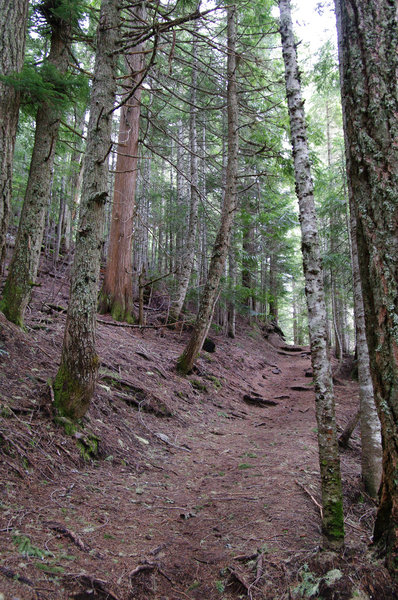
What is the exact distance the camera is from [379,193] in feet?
6.99

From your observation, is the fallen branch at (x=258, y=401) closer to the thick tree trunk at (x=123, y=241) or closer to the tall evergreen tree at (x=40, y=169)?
the thick tree trunk at (x=123, y=241)

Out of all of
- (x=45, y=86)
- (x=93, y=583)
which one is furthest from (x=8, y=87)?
(x=93, y=583)

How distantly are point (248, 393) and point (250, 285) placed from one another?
901 centimetres

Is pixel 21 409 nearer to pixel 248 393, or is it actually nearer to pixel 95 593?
pixel 95 593

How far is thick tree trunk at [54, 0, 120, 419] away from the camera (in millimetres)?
4391

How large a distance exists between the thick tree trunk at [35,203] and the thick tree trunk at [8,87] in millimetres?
527

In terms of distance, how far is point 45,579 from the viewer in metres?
2.10

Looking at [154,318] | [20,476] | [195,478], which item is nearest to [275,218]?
[154,318]

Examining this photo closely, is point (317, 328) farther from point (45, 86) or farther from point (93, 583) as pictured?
point (45, 86)

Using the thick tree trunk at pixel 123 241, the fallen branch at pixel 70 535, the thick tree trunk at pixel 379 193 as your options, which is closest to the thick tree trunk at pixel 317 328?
the thick tree trunk at pixel 379 193

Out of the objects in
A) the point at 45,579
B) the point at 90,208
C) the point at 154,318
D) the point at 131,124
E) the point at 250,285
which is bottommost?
the point at 45,579

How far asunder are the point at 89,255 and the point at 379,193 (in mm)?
3376

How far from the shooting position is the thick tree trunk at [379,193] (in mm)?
2070

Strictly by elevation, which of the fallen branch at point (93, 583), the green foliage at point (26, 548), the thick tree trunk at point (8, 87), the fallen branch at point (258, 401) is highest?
the thick tree trunk at point (8, 87)
